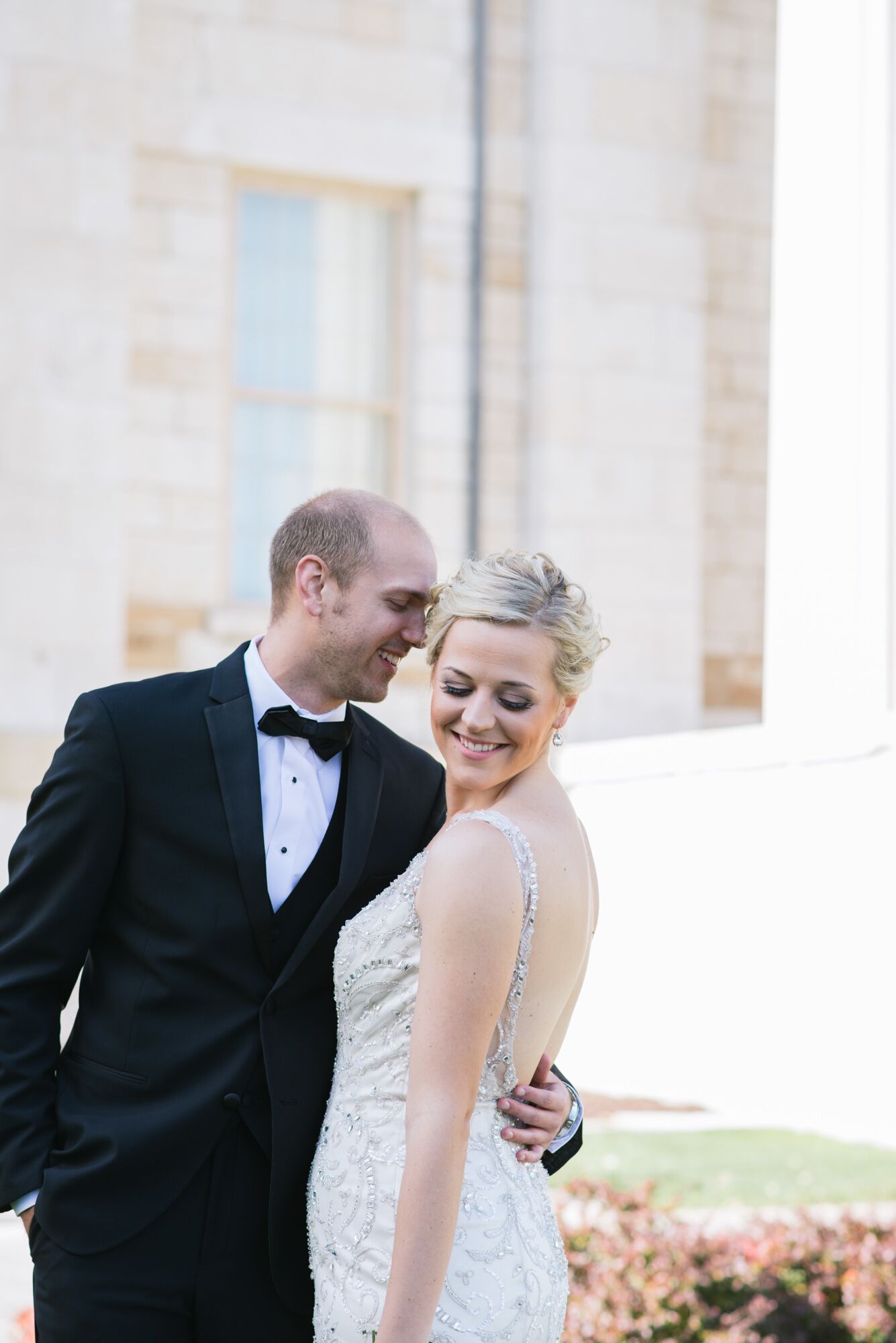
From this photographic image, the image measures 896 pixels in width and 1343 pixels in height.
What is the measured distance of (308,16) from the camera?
971 cm

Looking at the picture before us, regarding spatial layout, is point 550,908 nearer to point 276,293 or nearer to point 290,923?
point 290,923

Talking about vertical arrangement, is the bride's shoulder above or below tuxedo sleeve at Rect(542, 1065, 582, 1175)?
above

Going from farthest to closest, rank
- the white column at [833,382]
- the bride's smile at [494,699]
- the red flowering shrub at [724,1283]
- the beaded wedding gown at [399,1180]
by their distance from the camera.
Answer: the white column at [833,382], the red flowering shrub at [724,1283], the bride's smile at [494,699], the beaded wedding gown at [399,1180]

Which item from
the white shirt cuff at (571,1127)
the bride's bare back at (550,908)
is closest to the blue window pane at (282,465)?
the white shirt cuff at (571,1127)

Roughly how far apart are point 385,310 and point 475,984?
8.44 metres

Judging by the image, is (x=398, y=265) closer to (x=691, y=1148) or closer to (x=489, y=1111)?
(x=691, y=1148)

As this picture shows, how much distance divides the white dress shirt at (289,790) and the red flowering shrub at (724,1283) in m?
3.58

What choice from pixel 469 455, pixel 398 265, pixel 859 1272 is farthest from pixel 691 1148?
pixel 398 265

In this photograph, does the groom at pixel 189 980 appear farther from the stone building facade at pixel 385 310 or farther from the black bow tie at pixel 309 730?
the stone building facade at pixel 385 310

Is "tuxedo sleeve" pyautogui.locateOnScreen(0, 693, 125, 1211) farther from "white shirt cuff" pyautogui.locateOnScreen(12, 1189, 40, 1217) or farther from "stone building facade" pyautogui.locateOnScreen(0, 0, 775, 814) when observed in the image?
"stone building facade" pyautogui.locateOnScreen(0, 0, 775, 814)

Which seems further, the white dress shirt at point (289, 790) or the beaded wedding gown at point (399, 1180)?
the white dress shirt at point (289, 790)

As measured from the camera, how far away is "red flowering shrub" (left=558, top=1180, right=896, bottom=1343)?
6121 mm

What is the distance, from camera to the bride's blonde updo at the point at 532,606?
8.72ft

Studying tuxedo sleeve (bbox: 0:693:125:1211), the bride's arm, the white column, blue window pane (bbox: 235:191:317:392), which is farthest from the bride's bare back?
blue window pane (bbox: 235:191:317:392)
